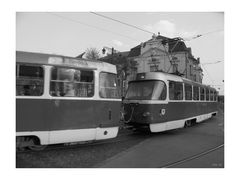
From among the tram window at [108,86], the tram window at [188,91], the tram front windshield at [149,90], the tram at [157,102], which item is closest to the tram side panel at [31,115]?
the tram window at [108,86]

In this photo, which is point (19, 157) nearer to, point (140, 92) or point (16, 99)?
point (16, 99)

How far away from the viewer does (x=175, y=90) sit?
8.16m

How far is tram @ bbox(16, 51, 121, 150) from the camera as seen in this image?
4.49 meters

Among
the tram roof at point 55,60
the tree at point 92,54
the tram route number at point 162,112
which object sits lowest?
the tram route number at point 162,112

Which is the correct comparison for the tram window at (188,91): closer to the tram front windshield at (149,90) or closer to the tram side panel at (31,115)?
the tram front windshield at (149,90)

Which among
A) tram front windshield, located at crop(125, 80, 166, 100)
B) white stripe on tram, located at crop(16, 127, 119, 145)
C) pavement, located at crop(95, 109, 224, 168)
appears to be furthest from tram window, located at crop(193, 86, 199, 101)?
white stripe on tram, located at crop(16, 127, 119, 145)

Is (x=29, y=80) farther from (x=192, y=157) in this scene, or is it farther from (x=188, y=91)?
(x=188, y=91)

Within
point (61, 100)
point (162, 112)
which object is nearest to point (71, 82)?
point (61, 100)

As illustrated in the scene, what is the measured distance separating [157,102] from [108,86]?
249 cm

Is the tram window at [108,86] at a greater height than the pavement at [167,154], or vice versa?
the tram window at [108,86]

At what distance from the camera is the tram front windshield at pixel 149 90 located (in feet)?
23.9

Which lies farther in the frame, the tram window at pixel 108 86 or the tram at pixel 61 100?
the tram window at pixel 108 86

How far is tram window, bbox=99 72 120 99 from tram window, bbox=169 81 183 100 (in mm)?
2936

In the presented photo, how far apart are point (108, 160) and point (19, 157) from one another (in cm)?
246
